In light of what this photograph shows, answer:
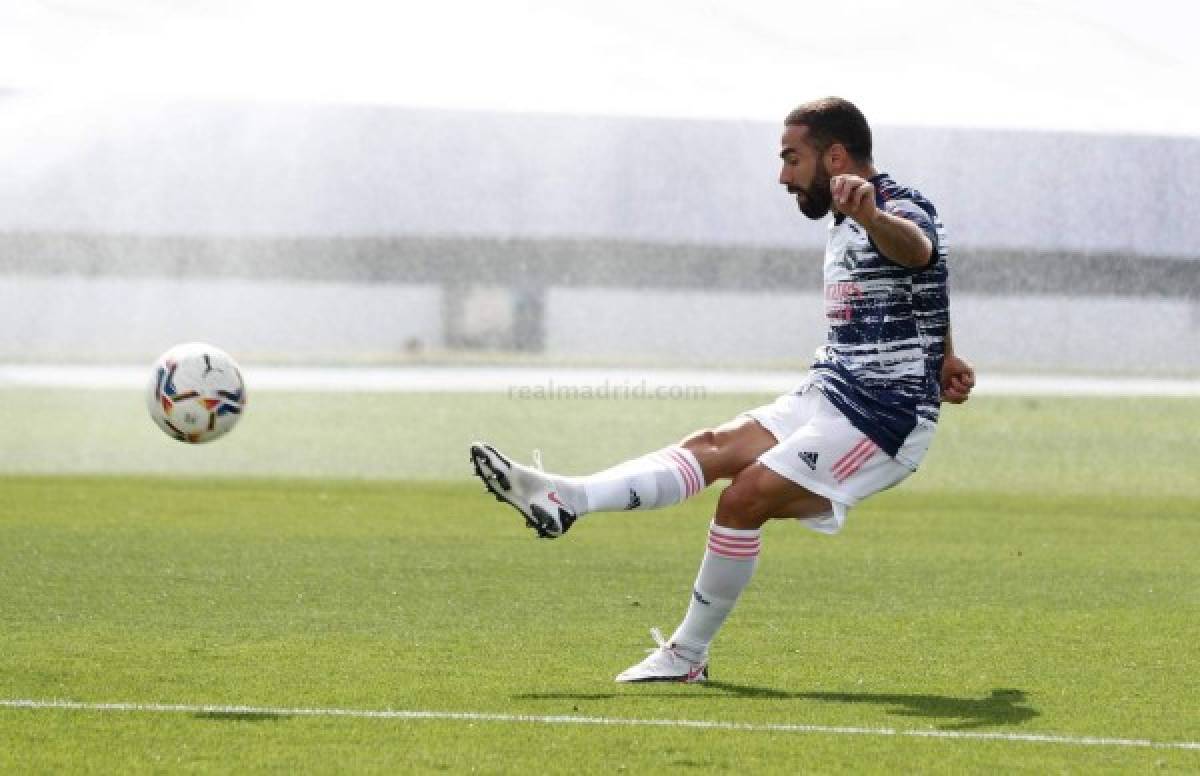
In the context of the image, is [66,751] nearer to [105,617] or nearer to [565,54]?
[105,617]

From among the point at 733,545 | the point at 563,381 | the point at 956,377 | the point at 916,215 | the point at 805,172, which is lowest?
the point at 733,545

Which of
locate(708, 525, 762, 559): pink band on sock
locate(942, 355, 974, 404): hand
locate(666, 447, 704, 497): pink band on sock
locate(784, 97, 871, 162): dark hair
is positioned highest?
locate(784, 97, 871, 162): dark hair

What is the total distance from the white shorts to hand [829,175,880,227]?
0.90 m

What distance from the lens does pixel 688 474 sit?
664 centimetres

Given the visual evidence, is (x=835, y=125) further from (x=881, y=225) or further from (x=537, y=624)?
(x=537, y=624)

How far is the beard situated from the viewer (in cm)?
658

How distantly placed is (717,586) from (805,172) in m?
1.47

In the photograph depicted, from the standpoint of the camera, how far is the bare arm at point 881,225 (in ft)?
19.4

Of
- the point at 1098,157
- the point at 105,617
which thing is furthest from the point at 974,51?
the point at 105,617

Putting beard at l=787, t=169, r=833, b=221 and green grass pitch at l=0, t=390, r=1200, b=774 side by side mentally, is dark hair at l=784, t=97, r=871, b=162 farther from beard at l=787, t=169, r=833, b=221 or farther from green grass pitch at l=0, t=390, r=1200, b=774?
green grass pitch at l=0, t=390, r=1200, b=774

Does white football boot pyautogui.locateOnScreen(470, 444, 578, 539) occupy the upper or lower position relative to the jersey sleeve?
lower

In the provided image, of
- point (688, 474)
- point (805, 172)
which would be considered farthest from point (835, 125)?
point (688, 474)

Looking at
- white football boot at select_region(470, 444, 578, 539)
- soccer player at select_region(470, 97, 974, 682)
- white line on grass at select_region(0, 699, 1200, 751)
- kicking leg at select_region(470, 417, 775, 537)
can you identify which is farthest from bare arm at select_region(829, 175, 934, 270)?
white line on grass at select_region(0, 699, 1200, 751)

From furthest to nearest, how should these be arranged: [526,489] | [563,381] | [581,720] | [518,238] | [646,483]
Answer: [563,381]
[518,238]
[646,483]
[526,489]
[581,720]
